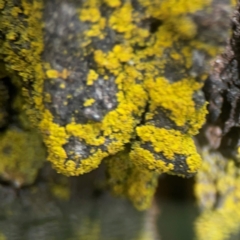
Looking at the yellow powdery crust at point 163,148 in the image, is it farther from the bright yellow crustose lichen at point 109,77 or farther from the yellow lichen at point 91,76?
the yellow lichen at point 91,76

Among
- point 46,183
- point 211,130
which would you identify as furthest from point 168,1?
point 46,183

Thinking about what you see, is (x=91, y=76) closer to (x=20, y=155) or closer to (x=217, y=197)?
(x=20, y=155)

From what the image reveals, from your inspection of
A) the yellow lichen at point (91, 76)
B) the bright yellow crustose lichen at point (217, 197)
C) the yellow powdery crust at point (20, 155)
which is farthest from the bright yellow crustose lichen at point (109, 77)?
the bright yellow crustose lichen at point (217, 197)

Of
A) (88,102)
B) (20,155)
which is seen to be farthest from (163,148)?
(20,155)

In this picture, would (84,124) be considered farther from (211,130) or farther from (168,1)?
(211,130)

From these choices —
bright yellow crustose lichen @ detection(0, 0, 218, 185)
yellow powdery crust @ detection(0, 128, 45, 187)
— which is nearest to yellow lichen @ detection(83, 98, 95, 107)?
bright yellow crustose lichen @ detection(0, 0, 218, 185)
